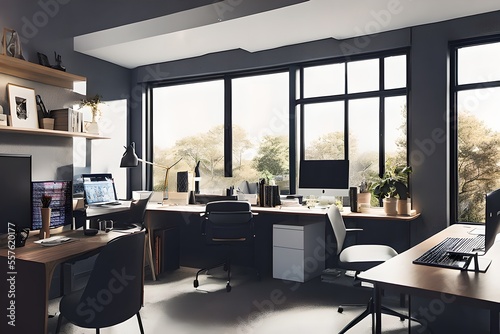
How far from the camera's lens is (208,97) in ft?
19.0

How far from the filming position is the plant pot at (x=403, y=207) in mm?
4113

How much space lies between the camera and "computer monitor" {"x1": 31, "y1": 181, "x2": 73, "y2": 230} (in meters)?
3.04

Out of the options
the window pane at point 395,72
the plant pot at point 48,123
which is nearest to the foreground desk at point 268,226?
the window pane at point 395,72

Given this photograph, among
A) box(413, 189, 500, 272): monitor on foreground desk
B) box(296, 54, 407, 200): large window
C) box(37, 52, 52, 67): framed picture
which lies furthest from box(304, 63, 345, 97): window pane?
box(37, 52, 52, 67): framed picture

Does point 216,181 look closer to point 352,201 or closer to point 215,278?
point 215,278

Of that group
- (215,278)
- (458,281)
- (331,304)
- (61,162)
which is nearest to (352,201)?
(331,304)

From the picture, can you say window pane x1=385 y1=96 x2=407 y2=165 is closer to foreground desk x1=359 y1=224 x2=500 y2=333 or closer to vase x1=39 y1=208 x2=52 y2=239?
foreground desk x1=359 y1=224 x2=500 y2=333

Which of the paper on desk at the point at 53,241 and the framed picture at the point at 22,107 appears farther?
the framed picture at the point at 22,107

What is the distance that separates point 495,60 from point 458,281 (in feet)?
10.6

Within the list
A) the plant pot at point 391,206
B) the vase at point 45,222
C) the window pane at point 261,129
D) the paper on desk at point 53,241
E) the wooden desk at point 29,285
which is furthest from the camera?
the window pane at point 261,129

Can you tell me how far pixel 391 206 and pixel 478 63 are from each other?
1.73m

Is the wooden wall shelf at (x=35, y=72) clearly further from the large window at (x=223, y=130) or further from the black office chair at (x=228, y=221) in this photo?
the large window at (x=223, y=130)

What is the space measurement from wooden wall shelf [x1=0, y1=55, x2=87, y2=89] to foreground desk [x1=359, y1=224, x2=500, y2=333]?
281 centimetres

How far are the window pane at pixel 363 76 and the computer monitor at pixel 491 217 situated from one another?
8.91ft
